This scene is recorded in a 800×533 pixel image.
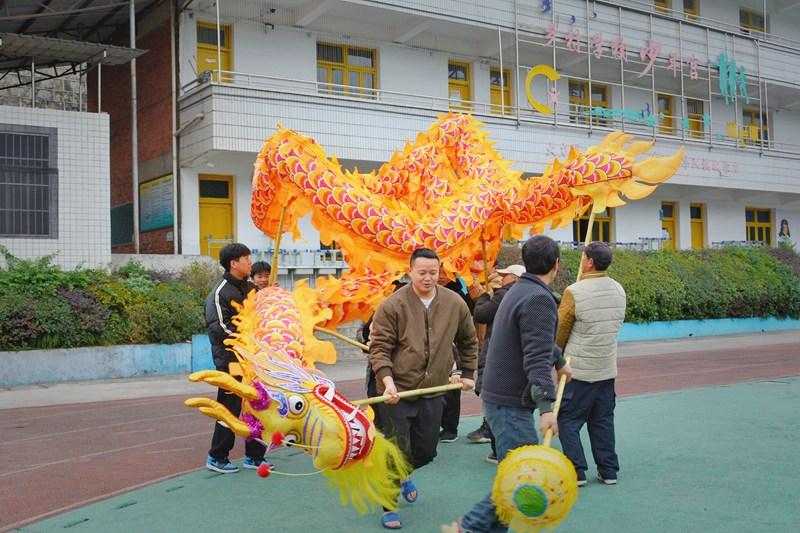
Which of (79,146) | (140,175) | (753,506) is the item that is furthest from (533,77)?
(753,506)

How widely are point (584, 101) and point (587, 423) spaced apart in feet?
67.2

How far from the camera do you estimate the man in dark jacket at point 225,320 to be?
22.1 ft

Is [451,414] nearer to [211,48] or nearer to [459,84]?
[211,48]

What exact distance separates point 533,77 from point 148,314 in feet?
42.6

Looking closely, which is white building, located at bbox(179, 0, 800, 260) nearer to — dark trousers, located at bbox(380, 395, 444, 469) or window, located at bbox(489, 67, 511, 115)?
window, located at bbox(489, 67, 511, 115)

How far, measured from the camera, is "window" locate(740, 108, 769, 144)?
94.8 feet

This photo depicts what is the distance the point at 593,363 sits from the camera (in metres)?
6.25

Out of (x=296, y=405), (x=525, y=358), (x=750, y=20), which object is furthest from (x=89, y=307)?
(x=750, y=20)

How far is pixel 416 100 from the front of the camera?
69.9ft

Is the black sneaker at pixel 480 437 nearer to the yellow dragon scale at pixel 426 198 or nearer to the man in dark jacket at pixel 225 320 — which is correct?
the yellow dragon scale at pixel 426 198

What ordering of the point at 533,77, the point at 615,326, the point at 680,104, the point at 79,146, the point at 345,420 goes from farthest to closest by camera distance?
the point at 680,104, the point at 533,77, the point at 79,146, the point at 615,326, the point at 345,420

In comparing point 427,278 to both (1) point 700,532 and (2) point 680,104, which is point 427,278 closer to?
(1) point 700,532

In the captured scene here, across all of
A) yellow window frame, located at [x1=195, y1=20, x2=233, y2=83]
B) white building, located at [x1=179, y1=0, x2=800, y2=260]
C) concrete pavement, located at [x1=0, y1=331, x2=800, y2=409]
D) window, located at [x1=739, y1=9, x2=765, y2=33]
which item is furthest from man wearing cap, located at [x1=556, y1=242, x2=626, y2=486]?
window, located at [x1=739, y1=9, x2=765, y2=33]

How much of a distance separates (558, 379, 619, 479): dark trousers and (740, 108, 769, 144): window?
24613 mm
